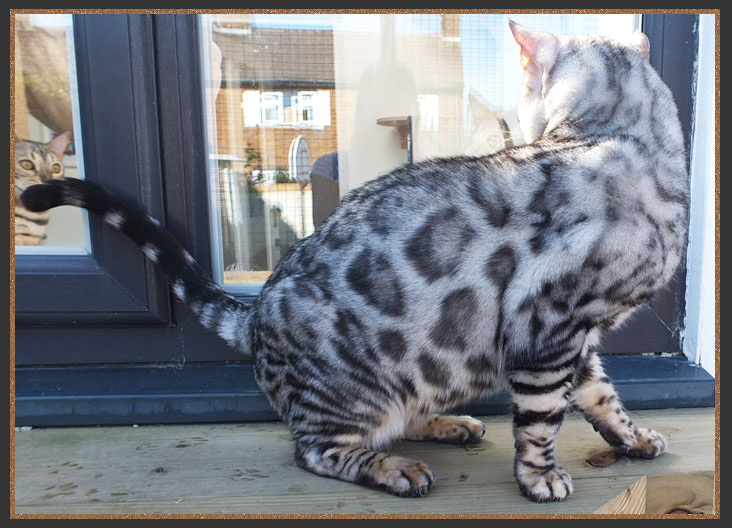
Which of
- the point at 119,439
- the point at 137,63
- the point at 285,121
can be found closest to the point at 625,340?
the point at 285,121

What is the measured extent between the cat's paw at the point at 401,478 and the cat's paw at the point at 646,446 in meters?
0.58

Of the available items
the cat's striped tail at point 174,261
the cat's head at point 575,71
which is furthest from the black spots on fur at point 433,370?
the cat's head at point 575,71

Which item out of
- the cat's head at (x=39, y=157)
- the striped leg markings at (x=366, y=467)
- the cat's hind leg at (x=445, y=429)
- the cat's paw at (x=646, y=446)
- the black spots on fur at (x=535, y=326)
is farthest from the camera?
the cat's head at (x=39, y=157)

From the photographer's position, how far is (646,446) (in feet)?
5.20

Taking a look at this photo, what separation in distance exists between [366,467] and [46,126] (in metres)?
1.56

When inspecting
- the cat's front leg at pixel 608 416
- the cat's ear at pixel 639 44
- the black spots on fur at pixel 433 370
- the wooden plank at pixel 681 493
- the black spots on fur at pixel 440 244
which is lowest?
the wooden plank at pixel 681 493

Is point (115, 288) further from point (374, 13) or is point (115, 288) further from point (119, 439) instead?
point (374, 13)

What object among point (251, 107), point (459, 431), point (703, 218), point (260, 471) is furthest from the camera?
point (251, 107)

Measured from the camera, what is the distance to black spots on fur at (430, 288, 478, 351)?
1.41 metres

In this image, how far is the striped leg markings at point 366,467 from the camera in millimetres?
1441

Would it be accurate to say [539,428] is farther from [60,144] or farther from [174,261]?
[60,144]

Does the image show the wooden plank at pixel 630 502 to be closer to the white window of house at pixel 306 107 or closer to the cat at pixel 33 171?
the white window of house at pixel 306 107

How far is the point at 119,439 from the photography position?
68.9 inches

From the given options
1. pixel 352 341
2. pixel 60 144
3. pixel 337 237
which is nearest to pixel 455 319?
pixel 352 341
